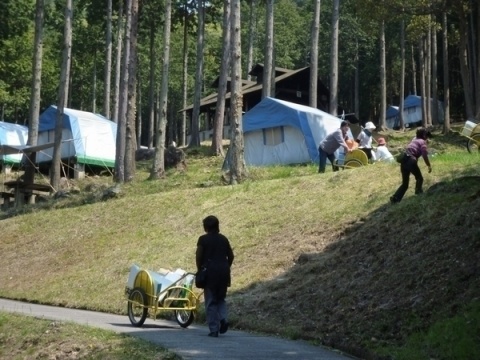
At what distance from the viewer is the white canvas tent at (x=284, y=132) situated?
→ 3384cm

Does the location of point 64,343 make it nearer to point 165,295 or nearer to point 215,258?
point 165,295

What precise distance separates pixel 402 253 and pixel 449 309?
2.80 m

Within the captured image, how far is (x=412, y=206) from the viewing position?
51.3 feet

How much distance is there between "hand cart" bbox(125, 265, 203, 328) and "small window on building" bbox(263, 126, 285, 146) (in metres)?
21.7

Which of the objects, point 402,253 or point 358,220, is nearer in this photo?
point 402,253

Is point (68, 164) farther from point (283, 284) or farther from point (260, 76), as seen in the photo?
point (283, 284)

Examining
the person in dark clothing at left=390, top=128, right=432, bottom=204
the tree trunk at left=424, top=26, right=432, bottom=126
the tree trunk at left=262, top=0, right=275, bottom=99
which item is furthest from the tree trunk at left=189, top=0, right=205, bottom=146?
the person in dark clothing at left=390, top=128, right=432, bottom=204

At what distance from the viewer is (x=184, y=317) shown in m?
13.6

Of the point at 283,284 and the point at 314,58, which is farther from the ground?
the point at 314,58

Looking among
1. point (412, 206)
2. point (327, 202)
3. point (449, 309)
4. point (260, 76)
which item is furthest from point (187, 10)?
point (449, 309)

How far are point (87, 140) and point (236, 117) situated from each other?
1820 centimetres

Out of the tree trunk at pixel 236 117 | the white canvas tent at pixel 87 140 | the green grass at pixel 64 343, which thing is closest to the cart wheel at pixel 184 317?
the green grass at pixel 64 343

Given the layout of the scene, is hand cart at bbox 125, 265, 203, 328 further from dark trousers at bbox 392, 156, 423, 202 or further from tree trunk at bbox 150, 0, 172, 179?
tree trunk at bbox 150, 0, 172, 179

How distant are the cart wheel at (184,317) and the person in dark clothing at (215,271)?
1529mm
